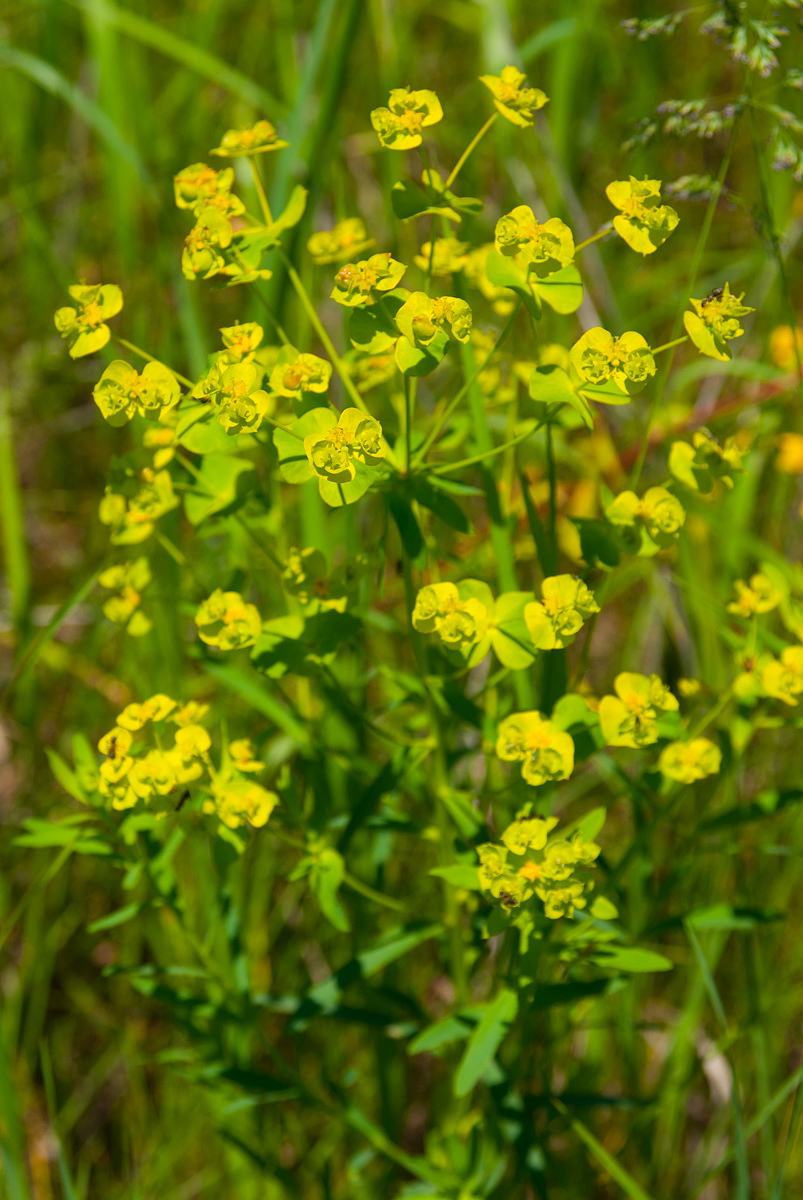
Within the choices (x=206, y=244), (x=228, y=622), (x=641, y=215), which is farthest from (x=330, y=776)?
(x=641, y=215)

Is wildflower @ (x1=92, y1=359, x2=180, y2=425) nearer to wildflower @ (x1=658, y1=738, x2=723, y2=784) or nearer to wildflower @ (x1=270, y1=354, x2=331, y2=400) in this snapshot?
wildflower @ (x1=270, y1=354, x2=331, y2=400)

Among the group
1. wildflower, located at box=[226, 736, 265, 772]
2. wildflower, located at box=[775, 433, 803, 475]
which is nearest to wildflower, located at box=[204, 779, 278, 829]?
wildflower, located at box=[226, 736, 265, 772]

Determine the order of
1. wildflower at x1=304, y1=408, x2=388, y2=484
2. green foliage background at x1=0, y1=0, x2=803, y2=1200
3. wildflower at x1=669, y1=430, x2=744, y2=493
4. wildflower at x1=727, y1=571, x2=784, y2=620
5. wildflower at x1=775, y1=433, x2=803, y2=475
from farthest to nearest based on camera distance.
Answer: wildflower at x1=775, y1=433, x2=803, y2=475 < green foliage background at x1=0, y1=0, x2=803, y2=1200 < wildflower at x1=727, y1=571, x2=784, y2=620 < wildflower at x1=669, y1=430, x2=744, y2=493 < wildflower at x1=304, y1=408, x2=388, y2=484

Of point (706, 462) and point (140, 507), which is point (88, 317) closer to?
point (140, 507)

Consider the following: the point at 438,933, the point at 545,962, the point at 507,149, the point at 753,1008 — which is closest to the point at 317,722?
the point at 438,933

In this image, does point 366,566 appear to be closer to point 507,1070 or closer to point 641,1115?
point 507,1070

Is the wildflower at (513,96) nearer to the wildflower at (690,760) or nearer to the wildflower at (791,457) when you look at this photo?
the wildflower at (690,760)

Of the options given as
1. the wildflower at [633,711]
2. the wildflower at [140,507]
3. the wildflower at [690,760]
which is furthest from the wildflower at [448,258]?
the wildflower at [690,760]
